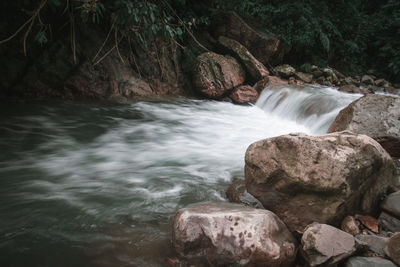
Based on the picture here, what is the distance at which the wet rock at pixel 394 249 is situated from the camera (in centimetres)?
178

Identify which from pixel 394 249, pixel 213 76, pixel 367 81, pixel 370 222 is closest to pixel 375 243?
pixel 394 249

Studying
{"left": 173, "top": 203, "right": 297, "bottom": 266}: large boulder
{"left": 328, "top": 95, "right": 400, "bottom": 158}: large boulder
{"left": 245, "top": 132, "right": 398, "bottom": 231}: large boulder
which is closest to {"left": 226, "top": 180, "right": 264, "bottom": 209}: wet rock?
{"left": 245, "top": 132, "right": 398, "bottom": 231}: large boulder

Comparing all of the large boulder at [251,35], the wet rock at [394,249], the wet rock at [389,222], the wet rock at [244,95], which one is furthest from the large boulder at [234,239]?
the large boulder at [251,35]

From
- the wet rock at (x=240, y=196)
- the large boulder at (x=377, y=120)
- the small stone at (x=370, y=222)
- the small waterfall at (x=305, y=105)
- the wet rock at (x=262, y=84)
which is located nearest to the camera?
the small stone at (x=370, y=222)

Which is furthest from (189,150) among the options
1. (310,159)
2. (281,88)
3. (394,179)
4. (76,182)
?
(281,88)

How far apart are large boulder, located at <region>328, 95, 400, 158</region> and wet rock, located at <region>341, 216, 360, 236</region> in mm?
2010

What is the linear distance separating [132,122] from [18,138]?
201 centimetres

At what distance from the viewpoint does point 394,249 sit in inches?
71.2

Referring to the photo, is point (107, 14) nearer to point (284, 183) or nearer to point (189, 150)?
point (189, 150)

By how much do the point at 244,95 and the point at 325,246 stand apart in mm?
6477

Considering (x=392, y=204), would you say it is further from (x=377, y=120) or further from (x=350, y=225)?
(x=377, y=120)

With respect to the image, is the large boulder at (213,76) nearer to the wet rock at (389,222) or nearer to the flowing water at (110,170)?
the flowing water at (110,170)

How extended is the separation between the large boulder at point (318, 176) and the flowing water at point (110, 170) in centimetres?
76

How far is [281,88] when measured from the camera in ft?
26.6
